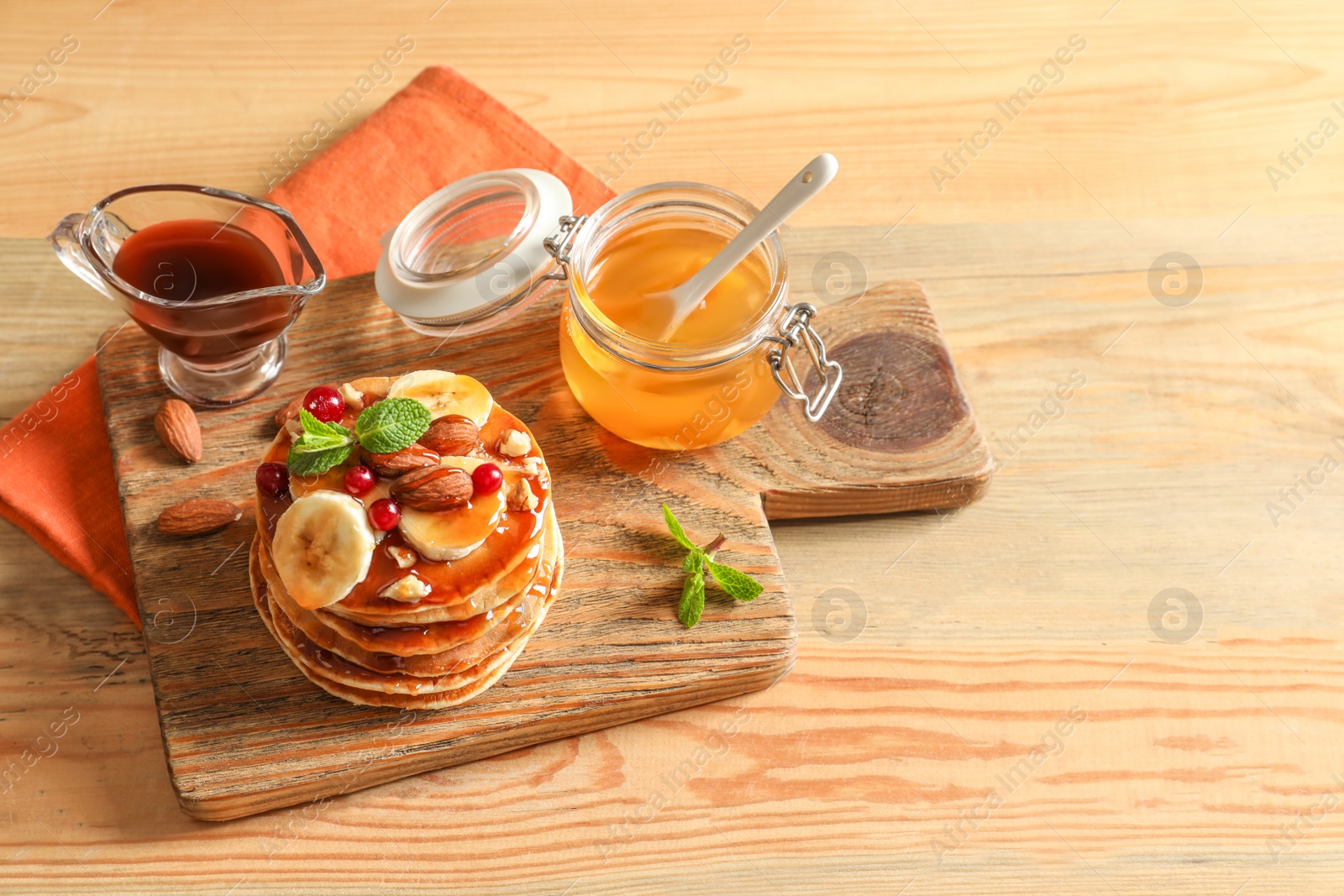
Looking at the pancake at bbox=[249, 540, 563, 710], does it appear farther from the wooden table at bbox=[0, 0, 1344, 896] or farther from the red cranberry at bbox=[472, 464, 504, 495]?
the red cranberry at bbox=[472, 464, 504, 495]

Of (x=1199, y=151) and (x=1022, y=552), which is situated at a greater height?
(x=1199, y=151)

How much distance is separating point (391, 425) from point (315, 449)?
13cm

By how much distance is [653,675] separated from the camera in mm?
2035

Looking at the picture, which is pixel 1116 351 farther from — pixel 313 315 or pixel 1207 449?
pixel 313 315

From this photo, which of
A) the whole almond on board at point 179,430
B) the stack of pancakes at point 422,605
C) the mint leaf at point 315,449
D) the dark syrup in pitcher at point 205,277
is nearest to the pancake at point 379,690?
the stack of pancakes at point 422,605

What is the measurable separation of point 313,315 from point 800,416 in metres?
1.12

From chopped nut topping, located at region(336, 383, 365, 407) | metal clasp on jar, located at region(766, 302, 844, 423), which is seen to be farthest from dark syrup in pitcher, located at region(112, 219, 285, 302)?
metal clasp on jar, located at region(766, 302, 844, 423)

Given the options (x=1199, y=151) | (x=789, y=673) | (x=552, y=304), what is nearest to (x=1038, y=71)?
(x=1199, y=151)

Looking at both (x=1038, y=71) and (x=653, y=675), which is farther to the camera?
(x=1038, y=71)

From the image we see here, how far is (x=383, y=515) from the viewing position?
5.80 feet

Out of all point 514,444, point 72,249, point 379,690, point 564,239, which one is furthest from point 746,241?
point 72,249

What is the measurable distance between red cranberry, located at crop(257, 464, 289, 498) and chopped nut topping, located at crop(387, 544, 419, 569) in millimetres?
246

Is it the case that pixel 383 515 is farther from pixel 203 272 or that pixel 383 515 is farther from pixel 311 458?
pixel 203 272

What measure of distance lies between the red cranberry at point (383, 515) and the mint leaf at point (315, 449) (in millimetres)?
120
